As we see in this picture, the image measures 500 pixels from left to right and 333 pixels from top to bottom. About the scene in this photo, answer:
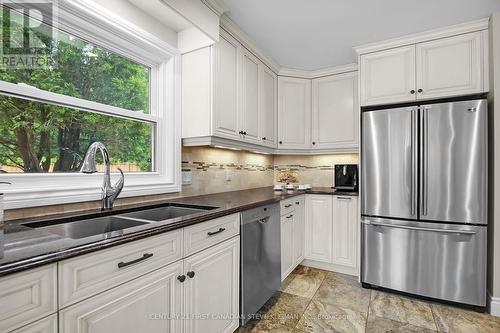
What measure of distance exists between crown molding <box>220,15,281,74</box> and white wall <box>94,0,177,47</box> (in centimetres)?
44

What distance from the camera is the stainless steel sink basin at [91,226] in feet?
4.20

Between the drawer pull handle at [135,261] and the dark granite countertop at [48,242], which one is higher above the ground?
the dark granite countertop at [48,242]

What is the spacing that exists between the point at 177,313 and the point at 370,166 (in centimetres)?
212

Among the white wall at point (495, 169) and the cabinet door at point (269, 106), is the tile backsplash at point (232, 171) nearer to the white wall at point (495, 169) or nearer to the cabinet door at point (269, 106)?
the cabinet door at point (269, 106)

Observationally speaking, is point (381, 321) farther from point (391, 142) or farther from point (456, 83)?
point (456, 83)

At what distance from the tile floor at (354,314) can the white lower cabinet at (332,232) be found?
328 mm

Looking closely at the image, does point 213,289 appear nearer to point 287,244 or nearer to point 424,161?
point 287,244

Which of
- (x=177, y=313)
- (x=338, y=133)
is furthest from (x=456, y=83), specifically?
(x=177, y=313)

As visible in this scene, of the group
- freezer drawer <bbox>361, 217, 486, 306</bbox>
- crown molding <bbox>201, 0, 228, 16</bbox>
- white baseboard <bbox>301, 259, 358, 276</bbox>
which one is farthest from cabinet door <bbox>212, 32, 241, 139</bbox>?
white baseboard <bbox>301, 259, 358, 276</bbox>

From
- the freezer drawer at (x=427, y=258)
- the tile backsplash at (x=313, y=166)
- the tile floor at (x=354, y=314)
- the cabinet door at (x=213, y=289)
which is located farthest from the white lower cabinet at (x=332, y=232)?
the cabinet door at (x=213, y=289)

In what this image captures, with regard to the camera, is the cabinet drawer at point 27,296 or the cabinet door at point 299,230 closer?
the cabinet drawer at point 27,296

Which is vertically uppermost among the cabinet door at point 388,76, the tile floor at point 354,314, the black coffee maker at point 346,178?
the cabinet door at point 388,76

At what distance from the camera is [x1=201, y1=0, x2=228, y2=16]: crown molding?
73.1 inches

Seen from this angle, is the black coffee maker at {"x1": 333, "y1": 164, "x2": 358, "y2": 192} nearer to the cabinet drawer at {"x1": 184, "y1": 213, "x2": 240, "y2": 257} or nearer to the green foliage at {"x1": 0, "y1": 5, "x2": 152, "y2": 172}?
the cabinet drawer at {"x1": 184, "y1": 213, "x2": 240, "y2": 257}
